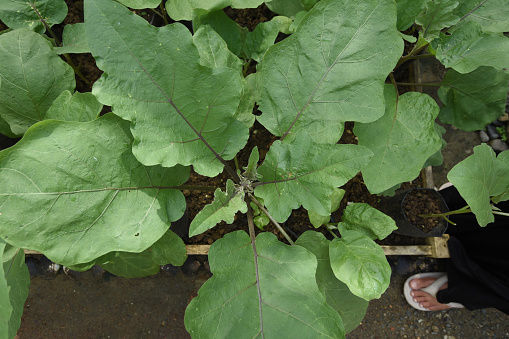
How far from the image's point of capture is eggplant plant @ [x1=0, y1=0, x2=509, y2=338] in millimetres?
911

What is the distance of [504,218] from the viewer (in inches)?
58.9

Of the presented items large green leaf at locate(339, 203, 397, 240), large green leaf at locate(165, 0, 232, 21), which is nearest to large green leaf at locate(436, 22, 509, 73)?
large green leaf at locate(339, 203, 397, 240)

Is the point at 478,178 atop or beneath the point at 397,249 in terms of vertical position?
atop

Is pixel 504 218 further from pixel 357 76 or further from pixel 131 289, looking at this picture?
pixel 131 289

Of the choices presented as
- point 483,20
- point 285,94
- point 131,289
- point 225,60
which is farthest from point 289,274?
point 131,289

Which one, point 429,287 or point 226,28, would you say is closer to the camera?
point 226,28

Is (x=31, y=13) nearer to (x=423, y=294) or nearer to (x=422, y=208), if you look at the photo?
(x=422, y=208)

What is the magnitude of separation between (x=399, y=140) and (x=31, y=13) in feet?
5.07

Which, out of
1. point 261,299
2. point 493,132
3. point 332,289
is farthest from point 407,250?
point 493,132

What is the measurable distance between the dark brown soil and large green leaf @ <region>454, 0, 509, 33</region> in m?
0.72

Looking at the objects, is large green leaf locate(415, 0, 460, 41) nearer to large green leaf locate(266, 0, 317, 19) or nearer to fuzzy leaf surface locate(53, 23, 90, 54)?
large green leaf locate(266, 0, 317, 19)

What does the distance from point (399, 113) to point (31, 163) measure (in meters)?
1.23

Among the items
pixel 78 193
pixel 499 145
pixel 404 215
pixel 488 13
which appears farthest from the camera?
pixel 499 145

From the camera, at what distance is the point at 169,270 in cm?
206
